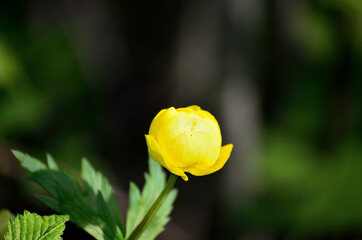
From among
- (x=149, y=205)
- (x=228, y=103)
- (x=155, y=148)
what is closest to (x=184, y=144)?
(x=155, y=148)

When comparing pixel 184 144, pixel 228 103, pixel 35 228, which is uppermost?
pixel 228 103

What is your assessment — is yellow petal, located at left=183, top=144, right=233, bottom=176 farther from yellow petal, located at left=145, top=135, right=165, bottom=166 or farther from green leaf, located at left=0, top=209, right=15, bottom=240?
green leaf, located at left=0, top=209, right=15, bottom=240

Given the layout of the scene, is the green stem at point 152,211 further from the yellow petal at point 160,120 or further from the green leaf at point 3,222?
the green leaf at point 3,222

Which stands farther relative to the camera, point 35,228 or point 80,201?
point 80,201

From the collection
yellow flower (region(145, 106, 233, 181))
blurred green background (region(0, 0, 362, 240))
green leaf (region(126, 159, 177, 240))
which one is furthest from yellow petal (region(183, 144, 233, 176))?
blurred green background (region(0, 0, 362, 240))

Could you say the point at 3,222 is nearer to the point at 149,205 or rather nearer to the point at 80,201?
the point at 80,201

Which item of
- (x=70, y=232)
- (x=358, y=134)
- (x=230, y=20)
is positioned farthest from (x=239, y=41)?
(x=70, y=232)
